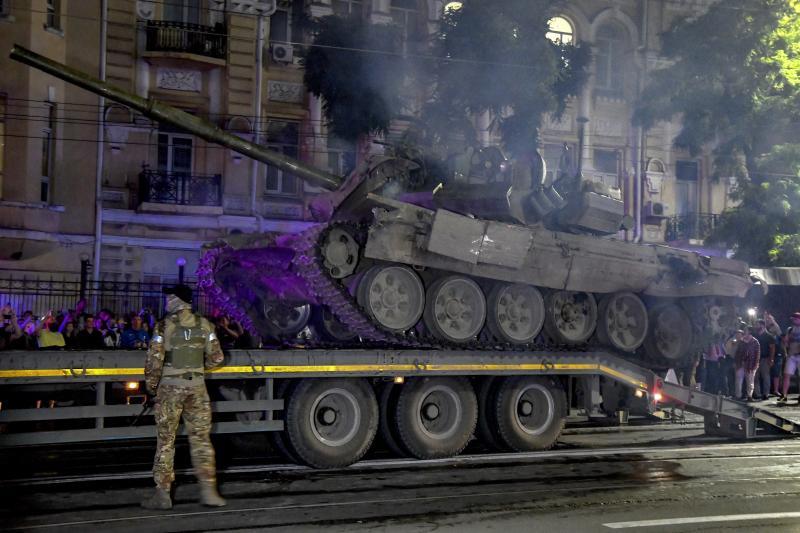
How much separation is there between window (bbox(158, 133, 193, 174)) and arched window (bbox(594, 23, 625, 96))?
1325 cm

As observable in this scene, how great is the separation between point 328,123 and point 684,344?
1267cm

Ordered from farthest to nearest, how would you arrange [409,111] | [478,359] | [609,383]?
1. [409,111]
2. [609,383]
3. [478,359]

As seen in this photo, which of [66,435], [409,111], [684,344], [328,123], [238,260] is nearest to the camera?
[66,435]

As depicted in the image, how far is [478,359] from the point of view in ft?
39.9

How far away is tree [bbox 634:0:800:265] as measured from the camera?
2594 centimetres

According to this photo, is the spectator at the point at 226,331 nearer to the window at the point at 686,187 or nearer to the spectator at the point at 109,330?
the spectator at the point at 109,330

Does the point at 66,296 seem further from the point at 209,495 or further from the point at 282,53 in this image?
the point at 209,495

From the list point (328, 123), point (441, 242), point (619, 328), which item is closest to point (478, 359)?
point (441, 242)

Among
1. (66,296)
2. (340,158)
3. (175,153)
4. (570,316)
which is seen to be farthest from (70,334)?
(340,158)

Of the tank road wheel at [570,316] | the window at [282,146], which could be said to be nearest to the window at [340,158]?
the window at [282,146]

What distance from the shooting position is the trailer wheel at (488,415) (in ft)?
41.1

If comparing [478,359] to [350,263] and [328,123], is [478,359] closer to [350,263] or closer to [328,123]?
[350,263]

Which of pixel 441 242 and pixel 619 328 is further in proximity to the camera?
pixel 619 328

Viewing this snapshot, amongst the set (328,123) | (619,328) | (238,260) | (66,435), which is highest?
(328,123)
